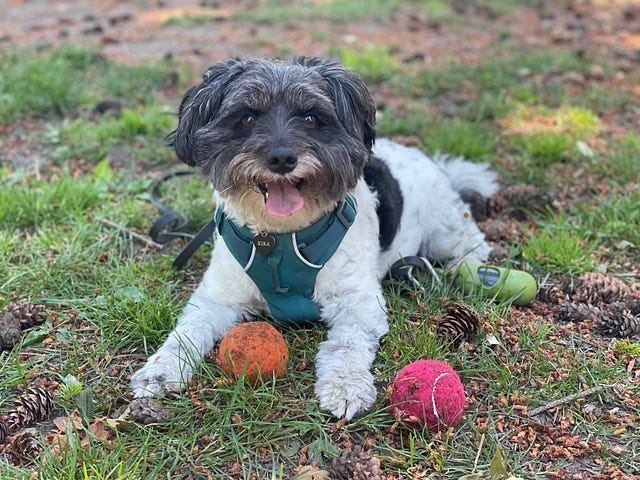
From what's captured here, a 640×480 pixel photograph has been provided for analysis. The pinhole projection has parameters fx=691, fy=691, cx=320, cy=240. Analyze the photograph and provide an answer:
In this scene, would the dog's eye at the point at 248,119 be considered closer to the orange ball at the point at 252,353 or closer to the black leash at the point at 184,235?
the black leash at the point at 184,235

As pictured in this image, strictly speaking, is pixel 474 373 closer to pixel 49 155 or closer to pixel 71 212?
pixel 71 212

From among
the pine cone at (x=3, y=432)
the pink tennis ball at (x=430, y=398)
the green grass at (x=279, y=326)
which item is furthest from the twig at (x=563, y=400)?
the pine cone at (x=3, y=432)

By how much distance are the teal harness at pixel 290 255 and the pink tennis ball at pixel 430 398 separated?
83 cm

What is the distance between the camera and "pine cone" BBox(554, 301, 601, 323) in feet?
13.2

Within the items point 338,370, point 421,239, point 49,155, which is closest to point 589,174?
point 421,239

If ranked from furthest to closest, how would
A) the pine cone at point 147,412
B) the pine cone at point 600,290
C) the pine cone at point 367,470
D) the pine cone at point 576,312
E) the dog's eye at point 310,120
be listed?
the pine cone at point 600,290 < the pine cone at point 576,312 < the dog's eye at point 310,120 < the pine cone at point 147,412 < the pine cone at point 367,470

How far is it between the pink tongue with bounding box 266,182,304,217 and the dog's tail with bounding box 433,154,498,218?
2.11 meters

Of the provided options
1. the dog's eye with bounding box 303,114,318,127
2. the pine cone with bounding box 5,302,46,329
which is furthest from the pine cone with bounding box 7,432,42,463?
the dog's eye with bounding box 303,114,318,127

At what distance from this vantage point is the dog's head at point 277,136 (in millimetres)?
3328

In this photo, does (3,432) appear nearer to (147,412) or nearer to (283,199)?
(147,412)

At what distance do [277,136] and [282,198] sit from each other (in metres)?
0.31

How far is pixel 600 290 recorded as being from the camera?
421 cm

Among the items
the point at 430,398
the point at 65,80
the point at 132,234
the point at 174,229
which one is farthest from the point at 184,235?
the point at 65,80

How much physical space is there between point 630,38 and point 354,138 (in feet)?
25.6
